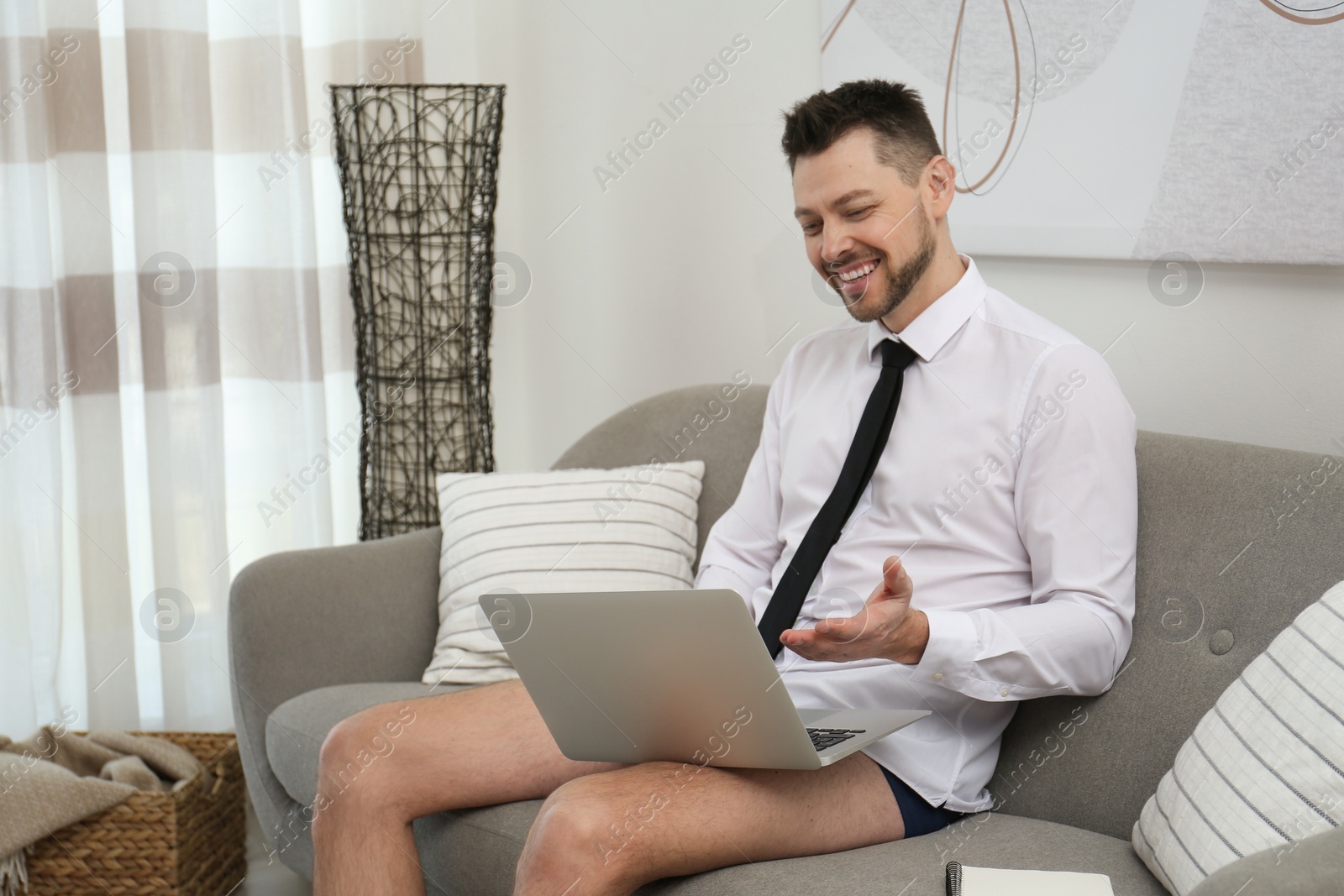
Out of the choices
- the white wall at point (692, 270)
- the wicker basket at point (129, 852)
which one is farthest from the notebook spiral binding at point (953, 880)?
the wicker basket at point (129, 852)

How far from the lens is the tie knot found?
161 centimetres

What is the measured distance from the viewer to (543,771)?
4.96 ft

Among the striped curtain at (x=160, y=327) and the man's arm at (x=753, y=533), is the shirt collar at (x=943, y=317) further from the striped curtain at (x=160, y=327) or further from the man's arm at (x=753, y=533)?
the striped curtain at (x=160, y=327)

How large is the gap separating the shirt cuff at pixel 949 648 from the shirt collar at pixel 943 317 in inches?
15.8

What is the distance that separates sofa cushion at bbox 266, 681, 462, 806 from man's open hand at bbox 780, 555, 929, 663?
0.79m

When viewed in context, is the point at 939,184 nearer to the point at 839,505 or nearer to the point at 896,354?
the point at 896,354

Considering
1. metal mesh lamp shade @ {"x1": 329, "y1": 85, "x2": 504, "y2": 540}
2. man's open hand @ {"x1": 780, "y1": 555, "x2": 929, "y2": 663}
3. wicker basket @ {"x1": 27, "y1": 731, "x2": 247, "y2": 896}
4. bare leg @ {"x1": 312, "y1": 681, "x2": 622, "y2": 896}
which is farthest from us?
metal mesh lamp shade @ {"x1": 329, "y1": 85, "x2": 504, "y2": 540}

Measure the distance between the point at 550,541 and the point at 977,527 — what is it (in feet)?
2.56

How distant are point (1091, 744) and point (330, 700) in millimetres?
1109

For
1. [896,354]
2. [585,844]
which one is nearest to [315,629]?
[585,844]

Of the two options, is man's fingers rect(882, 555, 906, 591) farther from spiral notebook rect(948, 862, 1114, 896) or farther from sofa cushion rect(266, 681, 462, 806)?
sofa cushion rect(266, 681, 462, 806)

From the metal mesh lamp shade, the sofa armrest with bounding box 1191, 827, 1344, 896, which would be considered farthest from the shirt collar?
the metal mesh lamp shade

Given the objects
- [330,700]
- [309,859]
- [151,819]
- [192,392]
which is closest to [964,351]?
[330,700]

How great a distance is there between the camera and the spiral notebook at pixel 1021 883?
1.14m
